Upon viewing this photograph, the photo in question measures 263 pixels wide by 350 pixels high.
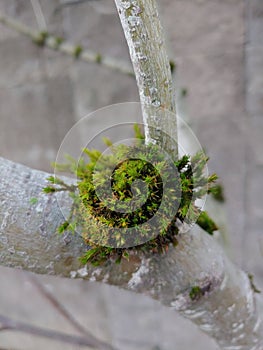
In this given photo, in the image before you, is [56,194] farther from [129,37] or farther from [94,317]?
[94,317]

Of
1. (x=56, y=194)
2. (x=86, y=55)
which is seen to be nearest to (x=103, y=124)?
(x=86, y=55)

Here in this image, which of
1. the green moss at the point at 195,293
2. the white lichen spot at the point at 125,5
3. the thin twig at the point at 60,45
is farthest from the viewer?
the thin twig at the point at 60,45

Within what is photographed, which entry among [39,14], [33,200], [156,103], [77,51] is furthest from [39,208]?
[39,14]

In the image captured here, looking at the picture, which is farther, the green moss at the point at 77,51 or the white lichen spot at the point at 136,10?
the green moss at the point at 77,51

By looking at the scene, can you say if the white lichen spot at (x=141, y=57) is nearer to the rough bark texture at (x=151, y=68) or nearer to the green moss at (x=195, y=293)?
the rough bark texture at (x=151, y=68)

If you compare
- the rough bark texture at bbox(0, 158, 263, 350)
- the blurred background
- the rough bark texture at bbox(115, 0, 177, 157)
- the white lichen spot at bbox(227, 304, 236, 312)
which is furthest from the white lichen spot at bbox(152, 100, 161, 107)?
the blurred background

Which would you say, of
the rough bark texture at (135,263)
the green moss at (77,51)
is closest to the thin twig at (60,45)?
the green moss at (77,51)

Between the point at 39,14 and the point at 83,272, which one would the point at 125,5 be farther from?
the point at 39,14
